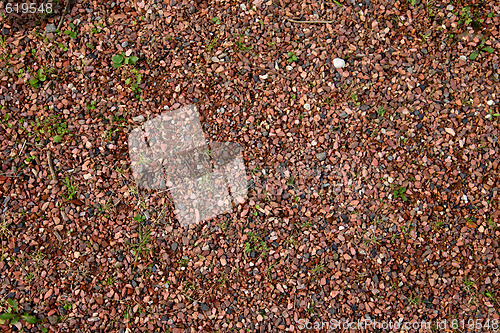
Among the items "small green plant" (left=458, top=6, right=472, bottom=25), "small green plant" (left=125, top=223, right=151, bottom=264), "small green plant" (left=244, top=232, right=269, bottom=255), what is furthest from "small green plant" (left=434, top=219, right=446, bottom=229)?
"small green plant" (left=125, top=223, right=151, bottom=264)

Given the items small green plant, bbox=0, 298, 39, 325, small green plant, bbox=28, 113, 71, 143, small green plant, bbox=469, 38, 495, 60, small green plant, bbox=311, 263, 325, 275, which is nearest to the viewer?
small green plant, bbox=0, 298, 39, 325

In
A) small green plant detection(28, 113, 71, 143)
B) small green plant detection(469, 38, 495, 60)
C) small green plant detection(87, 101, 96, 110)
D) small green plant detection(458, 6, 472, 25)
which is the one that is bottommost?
small green plant detection(469, 38, 495, 60)

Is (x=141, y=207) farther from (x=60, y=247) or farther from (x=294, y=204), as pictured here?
(x=294, y=204)

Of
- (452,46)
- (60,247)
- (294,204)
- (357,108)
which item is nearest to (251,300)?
(294,204)

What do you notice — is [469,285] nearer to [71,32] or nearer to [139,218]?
[139,218]

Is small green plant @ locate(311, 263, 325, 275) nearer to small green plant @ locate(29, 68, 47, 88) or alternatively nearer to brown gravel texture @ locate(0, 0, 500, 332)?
brown gravel texture @ locate(0, 0, 500, 332)

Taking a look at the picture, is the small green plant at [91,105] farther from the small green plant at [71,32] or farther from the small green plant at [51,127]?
the small green plant at [71,32]

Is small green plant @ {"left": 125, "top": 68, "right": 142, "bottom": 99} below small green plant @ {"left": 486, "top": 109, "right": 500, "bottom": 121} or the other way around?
the other way around
